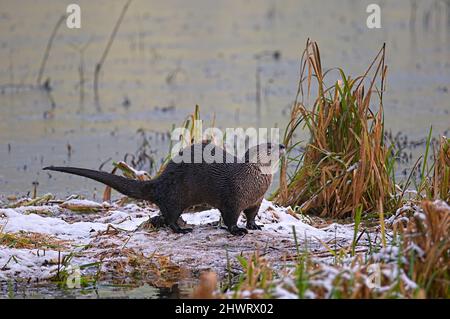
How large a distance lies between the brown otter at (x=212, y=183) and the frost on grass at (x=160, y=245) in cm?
17

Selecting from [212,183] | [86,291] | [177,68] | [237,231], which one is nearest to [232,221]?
[237,231]

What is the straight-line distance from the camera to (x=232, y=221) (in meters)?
6.05

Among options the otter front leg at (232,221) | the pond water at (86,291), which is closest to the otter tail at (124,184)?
the otter front leg at (232,221)

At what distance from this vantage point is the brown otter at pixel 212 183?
19.8ft

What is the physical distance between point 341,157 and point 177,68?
6874 millimetres

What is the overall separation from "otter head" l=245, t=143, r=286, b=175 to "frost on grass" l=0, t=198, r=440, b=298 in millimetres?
420

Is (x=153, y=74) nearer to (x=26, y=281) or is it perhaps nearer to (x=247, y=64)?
(x=247, y=64)

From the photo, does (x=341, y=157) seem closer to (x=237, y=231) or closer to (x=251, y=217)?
(x=251, y=217)

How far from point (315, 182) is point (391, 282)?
2.78 metres

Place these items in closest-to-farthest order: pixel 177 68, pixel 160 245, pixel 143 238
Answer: pixel 160 245 → pixel 143 238 → pixel 177 68

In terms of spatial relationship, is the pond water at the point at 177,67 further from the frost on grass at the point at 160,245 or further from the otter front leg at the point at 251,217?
the otter front leg at the point at 251,217

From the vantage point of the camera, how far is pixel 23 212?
700 cm
